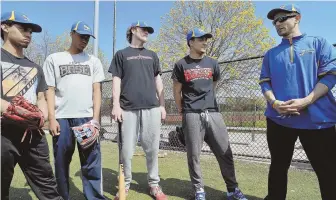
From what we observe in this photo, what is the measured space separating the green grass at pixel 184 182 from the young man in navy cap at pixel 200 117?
373 millimetres

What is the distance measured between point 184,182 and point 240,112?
10.2ft

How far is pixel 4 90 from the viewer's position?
8.90 feet

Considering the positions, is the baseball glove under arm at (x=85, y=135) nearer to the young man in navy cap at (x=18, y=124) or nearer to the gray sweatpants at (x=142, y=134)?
the young man in navy cap at (x=18, y=124)

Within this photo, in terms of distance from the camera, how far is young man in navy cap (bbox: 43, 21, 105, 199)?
10.8ft

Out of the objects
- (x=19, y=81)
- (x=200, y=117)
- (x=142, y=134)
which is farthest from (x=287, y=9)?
(x=19, y=81)

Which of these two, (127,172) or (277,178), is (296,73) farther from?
(127,172)

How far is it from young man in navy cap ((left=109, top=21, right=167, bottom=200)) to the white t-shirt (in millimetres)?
425

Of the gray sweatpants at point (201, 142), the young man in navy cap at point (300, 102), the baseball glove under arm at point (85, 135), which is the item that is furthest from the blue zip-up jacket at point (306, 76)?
the baseball glove under arm at point (85, 135)

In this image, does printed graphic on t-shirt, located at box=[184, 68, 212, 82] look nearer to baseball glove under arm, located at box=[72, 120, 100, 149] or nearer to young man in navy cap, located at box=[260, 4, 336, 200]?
young man in navy cap, located at box=[260, 4, 336, 200]

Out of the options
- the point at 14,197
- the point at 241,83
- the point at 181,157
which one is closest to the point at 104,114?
the point at 181,157

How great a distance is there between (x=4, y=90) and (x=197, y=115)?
6.87 feet

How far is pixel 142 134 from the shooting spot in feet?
12.5

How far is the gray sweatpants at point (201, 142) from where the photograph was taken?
3658 mm

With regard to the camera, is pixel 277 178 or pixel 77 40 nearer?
pixel 277 178
